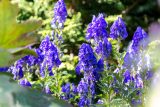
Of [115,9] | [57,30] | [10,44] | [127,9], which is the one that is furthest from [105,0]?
[10,44]

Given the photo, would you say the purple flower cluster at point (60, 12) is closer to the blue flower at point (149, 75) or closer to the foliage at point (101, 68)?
the foliage at point (101, 68)

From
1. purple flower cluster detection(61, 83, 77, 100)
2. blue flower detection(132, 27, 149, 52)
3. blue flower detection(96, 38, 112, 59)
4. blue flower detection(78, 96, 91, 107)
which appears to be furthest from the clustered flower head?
purple flower cluster detection(61, 83, 77, 100)

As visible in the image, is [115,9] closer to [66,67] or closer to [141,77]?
[66,67]

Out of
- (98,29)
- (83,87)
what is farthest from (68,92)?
(98,29)

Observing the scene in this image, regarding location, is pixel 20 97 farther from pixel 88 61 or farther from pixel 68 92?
pixel 68 92

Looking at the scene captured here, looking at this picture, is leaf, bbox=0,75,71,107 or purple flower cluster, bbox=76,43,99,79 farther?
purple flower cluster, bbox=76,43,99,79

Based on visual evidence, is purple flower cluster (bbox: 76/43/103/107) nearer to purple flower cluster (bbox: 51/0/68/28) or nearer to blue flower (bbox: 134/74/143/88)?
blue flower (bbox: 134/74/143/88)

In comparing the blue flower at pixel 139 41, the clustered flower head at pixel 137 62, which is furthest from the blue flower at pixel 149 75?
the blue flower at pixel 139 41
